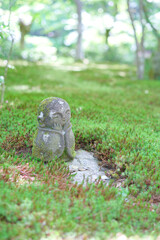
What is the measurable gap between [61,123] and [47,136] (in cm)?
30

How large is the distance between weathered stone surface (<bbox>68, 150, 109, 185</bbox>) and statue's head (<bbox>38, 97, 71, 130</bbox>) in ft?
2.41

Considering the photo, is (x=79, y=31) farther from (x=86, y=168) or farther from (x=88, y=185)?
(x=88, y=185)

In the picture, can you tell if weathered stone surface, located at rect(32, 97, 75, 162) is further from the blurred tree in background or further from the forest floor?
the blurred tree in background

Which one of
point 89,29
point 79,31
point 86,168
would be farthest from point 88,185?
point 89,29

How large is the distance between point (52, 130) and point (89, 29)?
87.4 ft

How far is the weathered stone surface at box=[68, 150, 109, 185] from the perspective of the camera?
3611mm

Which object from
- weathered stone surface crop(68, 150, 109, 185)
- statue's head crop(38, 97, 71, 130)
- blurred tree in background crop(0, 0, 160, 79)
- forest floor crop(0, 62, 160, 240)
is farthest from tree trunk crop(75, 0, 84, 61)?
statue's head crop(38, 97, 71, 130)

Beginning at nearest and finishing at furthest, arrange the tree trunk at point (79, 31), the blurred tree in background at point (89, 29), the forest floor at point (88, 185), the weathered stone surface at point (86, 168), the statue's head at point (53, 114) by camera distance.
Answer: the forest floor at point (88, 185), the statue's head at point (53, 114), the weathered stone surface at point (86, 168), the blurred tree in background at point (89, 29), the tree trunk at point (79, 31)

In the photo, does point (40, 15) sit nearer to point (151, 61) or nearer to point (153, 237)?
point (151, 61)

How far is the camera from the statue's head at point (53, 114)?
3469 millimetres

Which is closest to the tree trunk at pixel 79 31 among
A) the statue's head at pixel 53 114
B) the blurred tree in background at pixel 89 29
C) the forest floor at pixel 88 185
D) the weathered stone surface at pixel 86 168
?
the blurred tree in background at pixel 89 29

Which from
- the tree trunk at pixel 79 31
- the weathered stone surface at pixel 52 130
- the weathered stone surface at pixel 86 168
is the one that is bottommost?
the weathered stone surface at pixel 86 168

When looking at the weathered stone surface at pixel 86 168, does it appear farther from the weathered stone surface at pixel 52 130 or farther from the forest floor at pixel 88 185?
the weathered stone surface at pixel 52 130

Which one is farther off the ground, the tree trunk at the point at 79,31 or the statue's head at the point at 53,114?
the tree trunk at the point at 79,31
